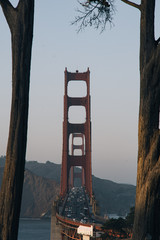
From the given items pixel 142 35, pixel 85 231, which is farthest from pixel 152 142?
pixel 85 231

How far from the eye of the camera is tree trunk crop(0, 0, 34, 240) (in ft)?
17.6

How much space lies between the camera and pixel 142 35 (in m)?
6.82

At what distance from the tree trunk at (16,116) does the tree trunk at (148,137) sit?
1996 millimetres

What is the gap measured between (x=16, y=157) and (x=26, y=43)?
1711 millimetres

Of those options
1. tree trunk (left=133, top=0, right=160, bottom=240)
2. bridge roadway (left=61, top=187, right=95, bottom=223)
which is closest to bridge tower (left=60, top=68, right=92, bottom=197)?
bridge roadway (left=61, top=187, right=95, bottom=223)

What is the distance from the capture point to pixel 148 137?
6395 millimetres

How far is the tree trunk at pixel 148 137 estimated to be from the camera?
6.10m

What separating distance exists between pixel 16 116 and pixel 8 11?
1685 mm

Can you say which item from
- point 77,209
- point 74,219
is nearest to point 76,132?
point 77,209

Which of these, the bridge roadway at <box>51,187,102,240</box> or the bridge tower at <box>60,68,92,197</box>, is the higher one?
the bridge tower at <box>60,68,92,197</box>

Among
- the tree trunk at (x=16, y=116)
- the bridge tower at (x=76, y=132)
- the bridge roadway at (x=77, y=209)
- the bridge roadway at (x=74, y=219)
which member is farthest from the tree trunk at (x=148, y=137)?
the bridge tower at (x=76, y=132)

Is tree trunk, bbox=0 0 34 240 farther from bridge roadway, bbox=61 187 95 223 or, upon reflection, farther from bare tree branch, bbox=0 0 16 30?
bridge roadway, bbox=61 187 95 223

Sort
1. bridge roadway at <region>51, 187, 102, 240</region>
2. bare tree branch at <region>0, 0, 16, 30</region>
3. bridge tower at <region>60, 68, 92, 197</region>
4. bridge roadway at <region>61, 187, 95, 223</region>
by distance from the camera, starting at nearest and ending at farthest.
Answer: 1. bare tree branch at <region>0, 0, 16, 30</region>
2. bridge roadway at <region>51, 187, 102, 240</region>
3. bridge roadway at <region>61, 187, 95, 223</region>
4. bridge tower at <region>60, 68, 92, 197</region>

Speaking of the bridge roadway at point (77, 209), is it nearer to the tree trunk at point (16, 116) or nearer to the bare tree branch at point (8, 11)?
the tree trunk at point (16, 116)
